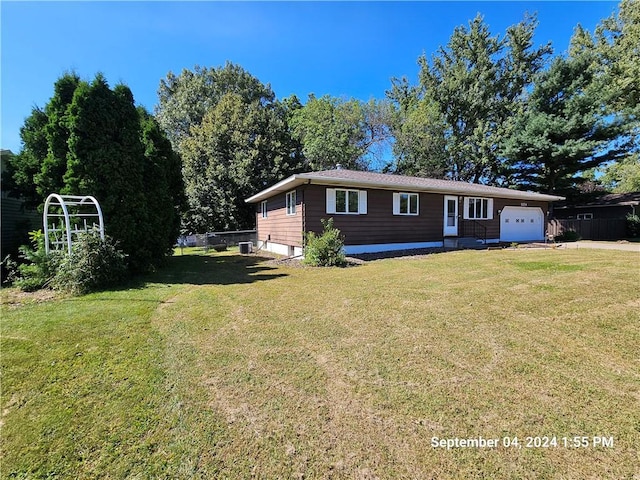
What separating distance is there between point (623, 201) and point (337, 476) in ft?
97.2

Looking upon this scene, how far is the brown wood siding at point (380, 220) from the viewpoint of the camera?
35.3ft

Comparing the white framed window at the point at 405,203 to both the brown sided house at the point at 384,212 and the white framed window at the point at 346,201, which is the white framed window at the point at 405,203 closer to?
the brown sided house at the point at 384,212

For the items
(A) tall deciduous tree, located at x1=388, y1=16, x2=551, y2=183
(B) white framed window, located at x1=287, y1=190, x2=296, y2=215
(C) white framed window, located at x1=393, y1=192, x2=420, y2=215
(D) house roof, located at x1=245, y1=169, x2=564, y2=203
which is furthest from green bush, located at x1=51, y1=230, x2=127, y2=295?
(A) tall deciduous tree, located at x1=388, y1=16, x2=551, y2=183

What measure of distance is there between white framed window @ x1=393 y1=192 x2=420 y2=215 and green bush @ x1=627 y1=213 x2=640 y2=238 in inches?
707

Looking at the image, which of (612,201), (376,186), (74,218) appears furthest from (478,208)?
(74,218)

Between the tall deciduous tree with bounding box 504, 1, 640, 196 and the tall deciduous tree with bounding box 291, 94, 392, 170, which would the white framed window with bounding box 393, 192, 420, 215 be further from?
the tall deciduous tree with bounding box 504, 1, 640, 196

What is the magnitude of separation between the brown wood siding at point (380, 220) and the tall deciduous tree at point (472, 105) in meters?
13.6

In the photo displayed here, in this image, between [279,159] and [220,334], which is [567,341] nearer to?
[220,334]

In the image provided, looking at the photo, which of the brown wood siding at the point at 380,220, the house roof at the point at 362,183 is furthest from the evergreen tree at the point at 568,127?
the brown wood siding at the point at 380,220

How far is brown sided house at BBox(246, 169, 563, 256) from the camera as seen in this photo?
35.8 ft

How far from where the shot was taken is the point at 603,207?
22.6 m

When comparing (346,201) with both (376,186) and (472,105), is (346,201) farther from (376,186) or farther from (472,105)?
(472,105)

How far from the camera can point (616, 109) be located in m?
21.0

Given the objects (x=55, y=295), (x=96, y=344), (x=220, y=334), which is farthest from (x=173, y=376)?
(x=55, y=295)
